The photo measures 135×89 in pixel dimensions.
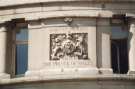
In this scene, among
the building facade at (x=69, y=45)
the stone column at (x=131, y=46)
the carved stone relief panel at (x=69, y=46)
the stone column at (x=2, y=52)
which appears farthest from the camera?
the stone column at (x=2, y=52)

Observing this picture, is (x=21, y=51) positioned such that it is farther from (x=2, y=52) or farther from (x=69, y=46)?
(x=69, y=46)

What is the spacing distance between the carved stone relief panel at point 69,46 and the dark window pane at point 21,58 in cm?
124

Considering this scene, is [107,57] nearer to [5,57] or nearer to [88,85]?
[88,85]

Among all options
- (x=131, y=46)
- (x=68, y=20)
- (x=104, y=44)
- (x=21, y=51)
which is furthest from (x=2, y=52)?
(x=131, y=46)

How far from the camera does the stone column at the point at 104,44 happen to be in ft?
66.7

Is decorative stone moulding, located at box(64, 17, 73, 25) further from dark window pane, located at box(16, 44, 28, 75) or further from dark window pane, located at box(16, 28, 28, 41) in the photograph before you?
dark window pane, located at box(16, 44, 28, 75)

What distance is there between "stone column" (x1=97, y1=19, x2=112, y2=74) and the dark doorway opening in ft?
1.07

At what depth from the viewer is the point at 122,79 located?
19.9 metres

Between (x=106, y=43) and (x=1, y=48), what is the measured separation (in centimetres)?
399

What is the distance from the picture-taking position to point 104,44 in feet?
67.3

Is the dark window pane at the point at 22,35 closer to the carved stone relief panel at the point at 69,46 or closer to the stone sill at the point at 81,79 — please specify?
the carved stone relief panel at the point at 69,46

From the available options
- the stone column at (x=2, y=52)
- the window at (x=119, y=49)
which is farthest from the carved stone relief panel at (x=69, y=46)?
the stone column at (x=2, y=52)

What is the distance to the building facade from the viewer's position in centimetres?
1992

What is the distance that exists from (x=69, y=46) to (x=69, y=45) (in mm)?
40
